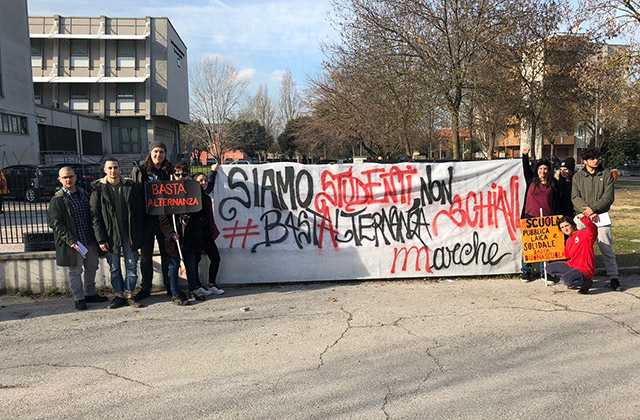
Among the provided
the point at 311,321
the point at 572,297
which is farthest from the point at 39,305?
the point at 572,297

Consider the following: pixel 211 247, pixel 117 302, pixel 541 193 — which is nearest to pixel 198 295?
pixel 211 247

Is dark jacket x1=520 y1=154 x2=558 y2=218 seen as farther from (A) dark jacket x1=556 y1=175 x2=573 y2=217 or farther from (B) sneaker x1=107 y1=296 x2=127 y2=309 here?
(B) sneaker x1=107 y1=296 x2=127 y2=309

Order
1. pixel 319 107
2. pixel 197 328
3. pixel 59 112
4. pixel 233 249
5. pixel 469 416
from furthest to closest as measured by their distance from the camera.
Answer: pixel 59 112 → pixel 319 107 → pixel 233 249 → pixel 197 328 → pixel 469 416

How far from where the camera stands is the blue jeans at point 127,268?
604 centimetres

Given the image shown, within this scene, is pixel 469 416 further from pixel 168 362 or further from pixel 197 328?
pixel 197 328

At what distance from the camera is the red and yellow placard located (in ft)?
22.1

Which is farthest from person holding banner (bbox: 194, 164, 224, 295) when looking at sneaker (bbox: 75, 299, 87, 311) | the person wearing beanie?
the person wearing beanie

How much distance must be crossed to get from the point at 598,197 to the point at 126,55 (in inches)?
1795

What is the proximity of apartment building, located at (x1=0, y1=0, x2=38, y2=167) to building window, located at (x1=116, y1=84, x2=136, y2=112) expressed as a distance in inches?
628

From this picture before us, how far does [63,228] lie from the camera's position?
→ 5797 mm

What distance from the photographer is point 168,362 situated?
4398 millimetres

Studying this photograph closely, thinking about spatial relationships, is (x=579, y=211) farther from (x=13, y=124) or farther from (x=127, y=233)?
(x=13, y=124)

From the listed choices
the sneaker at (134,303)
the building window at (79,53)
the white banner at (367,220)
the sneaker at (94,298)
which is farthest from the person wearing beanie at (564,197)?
the building window at (79,53)

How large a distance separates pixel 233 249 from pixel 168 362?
108 inches
